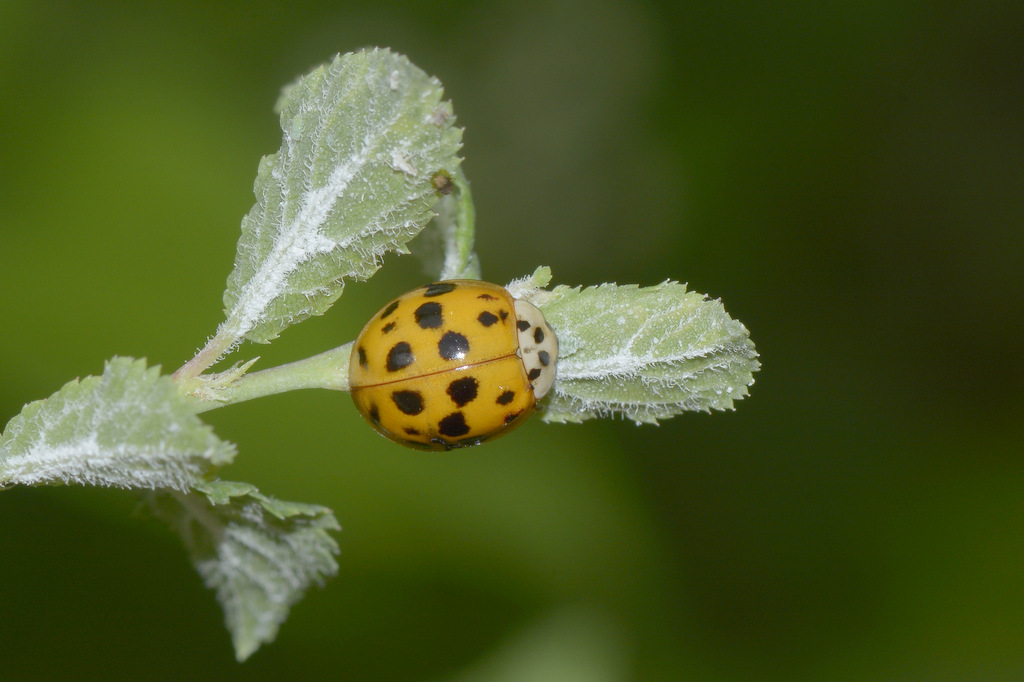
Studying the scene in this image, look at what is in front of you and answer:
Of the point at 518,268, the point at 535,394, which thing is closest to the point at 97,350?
the point at 535,394

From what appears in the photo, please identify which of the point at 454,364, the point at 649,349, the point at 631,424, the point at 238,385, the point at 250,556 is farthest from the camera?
the point at 631,424

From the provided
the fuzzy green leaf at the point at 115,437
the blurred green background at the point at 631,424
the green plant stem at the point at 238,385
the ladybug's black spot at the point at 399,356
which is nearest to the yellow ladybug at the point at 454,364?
the ladybug's black spot at the point at 399,356

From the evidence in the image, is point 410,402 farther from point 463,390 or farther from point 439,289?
point 439,289

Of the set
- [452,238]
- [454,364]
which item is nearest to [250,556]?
[454,364]

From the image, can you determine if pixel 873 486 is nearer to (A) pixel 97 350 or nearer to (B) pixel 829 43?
(B) pixel 829 43

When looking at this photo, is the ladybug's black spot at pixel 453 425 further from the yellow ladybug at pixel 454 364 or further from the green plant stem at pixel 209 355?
the green plant stem at pixel 209 355

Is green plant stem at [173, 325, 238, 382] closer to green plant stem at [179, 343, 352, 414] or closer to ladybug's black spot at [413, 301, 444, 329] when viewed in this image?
green plant stem at [179, 343, 352, 414]

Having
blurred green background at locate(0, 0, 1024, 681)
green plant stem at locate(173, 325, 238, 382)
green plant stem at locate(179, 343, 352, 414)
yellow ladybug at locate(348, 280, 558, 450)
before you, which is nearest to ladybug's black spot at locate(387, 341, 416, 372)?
yellow ladybug at locate(348, 280, 558, 450)
